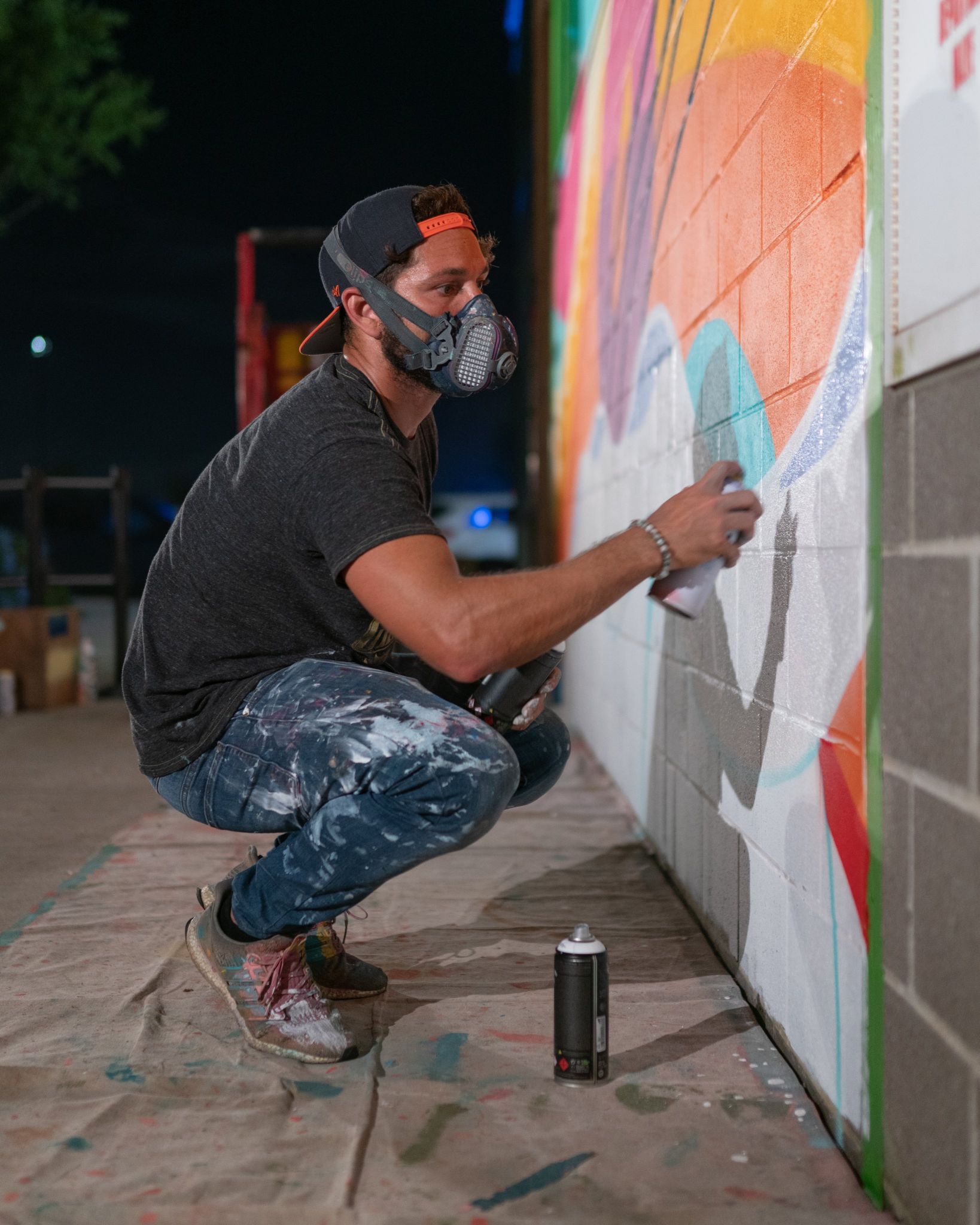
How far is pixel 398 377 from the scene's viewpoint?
83.3 inches

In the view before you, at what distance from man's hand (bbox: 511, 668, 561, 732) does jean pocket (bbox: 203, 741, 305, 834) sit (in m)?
0.41

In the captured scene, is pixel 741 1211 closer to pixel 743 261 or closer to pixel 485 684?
pixel 485 684

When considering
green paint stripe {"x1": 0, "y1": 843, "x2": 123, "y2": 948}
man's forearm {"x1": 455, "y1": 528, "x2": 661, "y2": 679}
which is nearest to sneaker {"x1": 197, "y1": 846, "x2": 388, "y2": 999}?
green paint stripe {"x1": 0, "y1": 843, "x2": 123, "y2": 948}

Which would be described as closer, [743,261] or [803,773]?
[803,773]

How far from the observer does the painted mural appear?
1.62 m

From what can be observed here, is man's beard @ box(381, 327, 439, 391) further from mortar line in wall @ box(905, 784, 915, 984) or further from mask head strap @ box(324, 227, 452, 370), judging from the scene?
mortar line in wall @ box(905, 784, 915, 984)

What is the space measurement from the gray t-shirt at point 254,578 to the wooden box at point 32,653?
5.40 metres

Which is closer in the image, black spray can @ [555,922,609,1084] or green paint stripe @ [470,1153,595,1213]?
green paint stripe @ [470,1153,595,1213]

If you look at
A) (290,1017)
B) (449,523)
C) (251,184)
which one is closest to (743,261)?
(290,1017)

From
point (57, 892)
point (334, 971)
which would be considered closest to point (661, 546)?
point (334, 971)

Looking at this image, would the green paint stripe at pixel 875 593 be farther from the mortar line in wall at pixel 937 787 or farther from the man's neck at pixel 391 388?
the man's neck at pixel 391 388

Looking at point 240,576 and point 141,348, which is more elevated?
point 141,348

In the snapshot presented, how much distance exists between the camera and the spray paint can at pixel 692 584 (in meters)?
1.75

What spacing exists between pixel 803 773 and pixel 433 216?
120 centimetres
